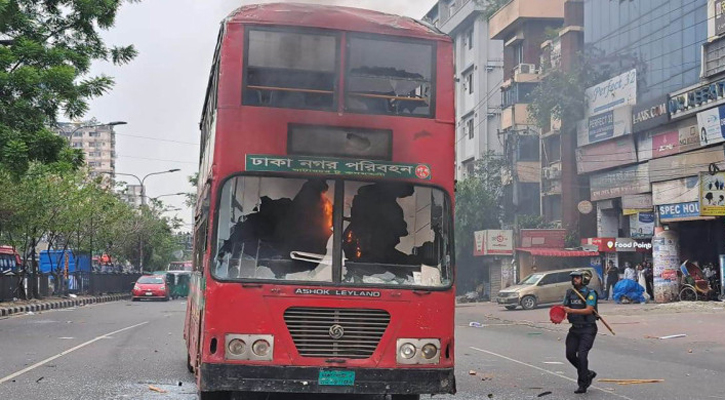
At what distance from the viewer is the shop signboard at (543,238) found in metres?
45.3

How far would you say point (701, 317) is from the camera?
26.9 m

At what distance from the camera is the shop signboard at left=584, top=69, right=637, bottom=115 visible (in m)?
38.7

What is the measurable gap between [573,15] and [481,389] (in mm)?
38356

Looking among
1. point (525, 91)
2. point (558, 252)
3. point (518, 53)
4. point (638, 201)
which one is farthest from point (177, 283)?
point (638, 201)

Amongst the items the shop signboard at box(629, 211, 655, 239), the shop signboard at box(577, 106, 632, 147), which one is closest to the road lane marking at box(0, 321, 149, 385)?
the shop signboard at box(629, 211, 655, 239)

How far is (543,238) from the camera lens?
1789 inches

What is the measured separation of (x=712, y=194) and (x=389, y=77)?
23.3 m

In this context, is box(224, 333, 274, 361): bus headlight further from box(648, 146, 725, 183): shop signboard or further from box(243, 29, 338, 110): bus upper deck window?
box(648, 146, 725, 183): shop signboard

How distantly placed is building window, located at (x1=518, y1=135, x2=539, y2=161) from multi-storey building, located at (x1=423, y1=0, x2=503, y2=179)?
5.20 meters

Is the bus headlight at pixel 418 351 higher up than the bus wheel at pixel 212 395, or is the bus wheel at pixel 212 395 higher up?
the bus headlight at pixel 418 351

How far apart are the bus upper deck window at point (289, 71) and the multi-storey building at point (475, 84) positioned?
50336mm

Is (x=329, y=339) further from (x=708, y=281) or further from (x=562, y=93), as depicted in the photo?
(x=562, y=93)

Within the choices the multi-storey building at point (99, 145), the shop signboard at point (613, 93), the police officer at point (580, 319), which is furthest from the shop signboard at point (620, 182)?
the multi-storey building at point (99, 145)

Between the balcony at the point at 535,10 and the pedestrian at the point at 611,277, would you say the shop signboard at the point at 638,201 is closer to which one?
the pedestrian at the point at 611,277
